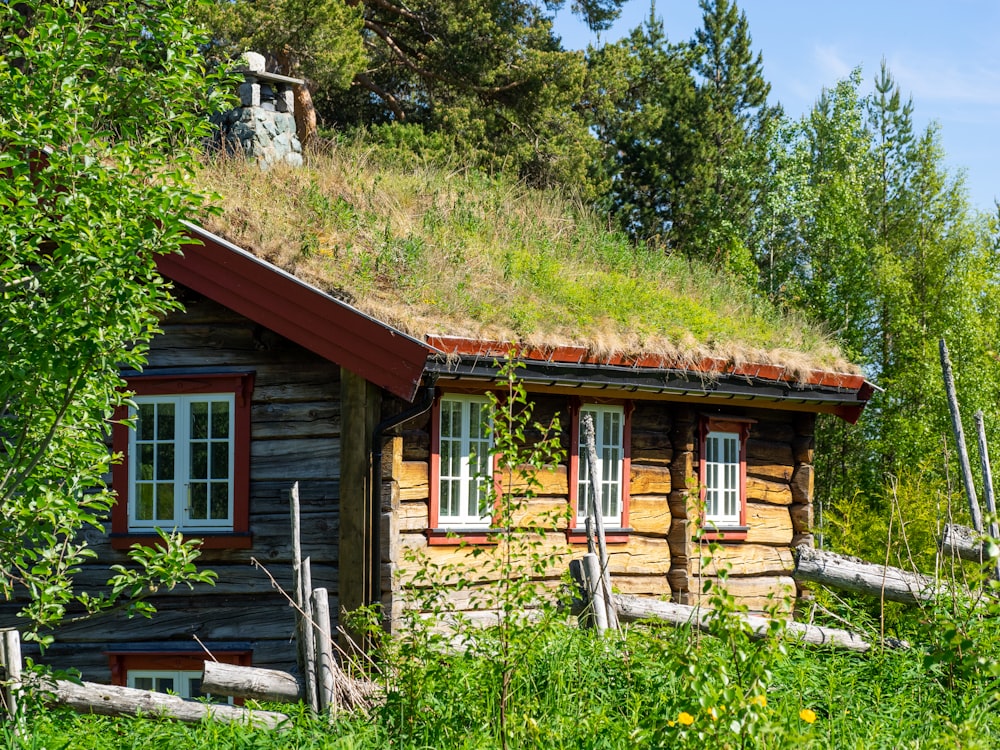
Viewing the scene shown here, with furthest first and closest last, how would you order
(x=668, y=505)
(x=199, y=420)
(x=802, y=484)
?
(x=802, y=484) < (x=668, y=505) < (x=199, y=420)

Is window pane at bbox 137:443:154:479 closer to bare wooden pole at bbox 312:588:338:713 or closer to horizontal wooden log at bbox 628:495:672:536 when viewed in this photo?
bare wooden pole at bbox 312:588:338:713

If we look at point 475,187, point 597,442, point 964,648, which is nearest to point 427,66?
point 475,187

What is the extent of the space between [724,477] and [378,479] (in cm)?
451

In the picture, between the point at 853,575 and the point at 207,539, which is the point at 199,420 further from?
the point at 853,575

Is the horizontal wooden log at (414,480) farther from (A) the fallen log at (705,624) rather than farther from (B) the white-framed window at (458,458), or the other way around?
(A) the fallen log at (705,624)

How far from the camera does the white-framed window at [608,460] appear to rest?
10.5 meters

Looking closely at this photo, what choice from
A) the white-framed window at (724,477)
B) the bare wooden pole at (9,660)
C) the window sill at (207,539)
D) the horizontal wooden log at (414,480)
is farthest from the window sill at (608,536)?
the bare wooden pole at (9,660)

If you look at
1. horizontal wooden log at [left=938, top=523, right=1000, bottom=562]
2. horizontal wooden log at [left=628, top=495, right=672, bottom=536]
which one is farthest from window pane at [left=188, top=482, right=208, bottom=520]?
horizontal wooden log at [left=938, top=523, right=1000, bottom=562]

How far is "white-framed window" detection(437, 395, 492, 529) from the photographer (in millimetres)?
9500

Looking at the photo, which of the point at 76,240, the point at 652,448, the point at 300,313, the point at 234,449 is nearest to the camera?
the point at 76,240

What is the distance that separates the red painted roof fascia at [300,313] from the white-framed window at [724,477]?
167 inches

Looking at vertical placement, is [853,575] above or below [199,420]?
below

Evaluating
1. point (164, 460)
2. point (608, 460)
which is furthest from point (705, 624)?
point (164, 460)

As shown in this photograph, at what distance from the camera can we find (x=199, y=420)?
31.8ft
